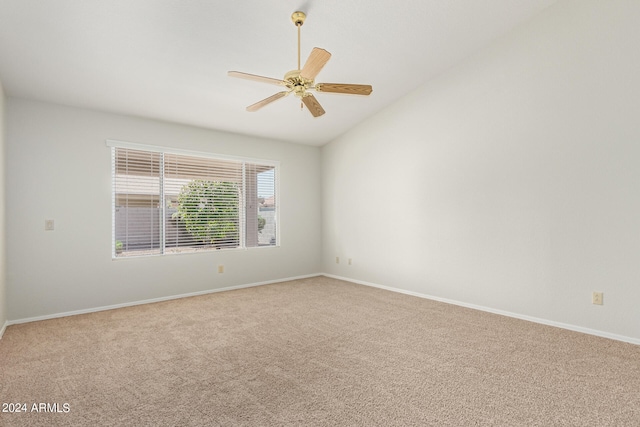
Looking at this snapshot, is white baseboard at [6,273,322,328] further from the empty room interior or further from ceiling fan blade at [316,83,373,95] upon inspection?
ceiling fan blade at [316,83,373,95]

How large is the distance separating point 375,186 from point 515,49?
96.8 inches

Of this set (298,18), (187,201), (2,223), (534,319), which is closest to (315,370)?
(534,319)

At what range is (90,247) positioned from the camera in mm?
4012

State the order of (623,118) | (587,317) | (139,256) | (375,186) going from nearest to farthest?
(623,118) < (587,317) < (139,256) < (375,186)

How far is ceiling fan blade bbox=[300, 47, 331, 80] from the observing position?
233 cm

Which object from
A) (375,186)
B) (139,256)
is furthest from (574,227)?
(139,256)

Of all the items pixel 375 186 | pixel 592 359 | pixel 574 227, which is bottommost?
pixel 592 359

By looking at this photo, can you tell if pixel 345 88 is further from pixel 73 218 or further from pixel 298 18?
pixel 73 218

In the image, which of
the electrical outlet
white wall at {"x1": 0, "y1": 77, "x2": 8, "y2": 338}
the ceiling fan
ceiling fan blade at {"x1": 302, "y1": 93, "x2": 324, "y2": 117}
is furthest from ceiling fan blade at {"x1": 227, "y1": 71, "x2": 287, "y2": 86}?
the electrical outlet

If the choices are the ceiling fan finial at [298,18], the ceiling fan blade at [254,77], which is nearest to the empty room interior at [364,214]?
the ceiling fan finial at [298,18]

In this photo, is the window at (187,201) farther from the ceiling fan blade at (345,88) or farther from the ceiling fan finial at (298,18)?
the ceiling fan blade at (345,88)

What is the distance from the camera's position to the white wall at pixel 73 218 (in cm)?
364

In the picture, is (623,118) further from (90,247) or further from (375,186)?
(90,247)

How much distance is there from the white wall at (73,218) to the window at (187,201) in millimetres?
153
